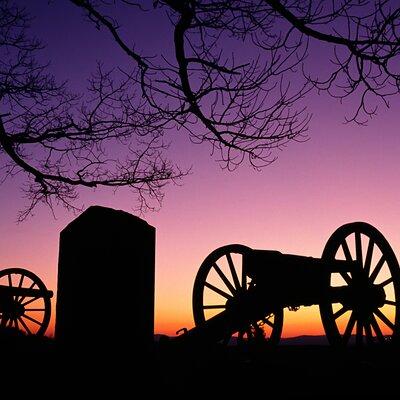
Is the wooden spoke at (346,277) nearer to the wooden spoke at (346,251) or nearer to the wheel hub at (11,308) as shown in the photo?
the wooden spoke at (346,251)

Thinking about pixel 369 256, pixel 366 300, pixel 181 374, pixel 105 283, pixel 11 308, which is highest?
pixel 11 308

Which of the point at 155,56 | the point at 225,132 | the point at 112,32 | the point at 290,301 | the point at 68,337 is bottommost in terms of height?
the point at 68,337

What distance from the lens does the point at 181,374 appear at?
3.32 m

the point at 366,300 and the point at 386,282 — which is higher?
the point at 386,282

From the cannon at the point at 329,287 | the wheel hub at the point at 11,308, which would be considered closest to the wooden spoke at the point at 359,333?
the cannon at the point at 329,287

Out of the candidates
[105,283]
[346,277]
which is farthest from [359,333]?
[105,283]

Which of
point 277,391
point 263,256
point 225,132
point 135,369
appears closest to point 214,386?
point 277,391

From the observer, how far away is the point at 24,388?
287 cm

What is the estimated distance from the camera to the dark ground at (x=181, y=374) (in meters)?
2.38

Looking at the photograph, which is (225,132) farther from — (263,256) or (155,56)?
(263,256)

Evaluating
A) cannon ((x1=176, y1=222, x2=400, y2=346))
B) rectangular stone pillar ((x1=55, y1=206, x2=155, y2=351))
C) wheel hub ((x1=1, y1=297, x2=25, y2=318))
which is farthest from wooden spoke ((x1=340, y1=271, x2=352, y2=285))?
wheel hub ((x1=1, y1=297, x2=25, y2=318))

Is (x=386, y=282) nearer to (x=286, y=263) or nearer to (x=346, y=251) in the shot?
(x=346, y=251)

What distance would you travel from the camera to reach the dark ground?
2385 mm

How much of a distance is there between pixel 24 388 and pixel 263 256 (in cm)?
357
